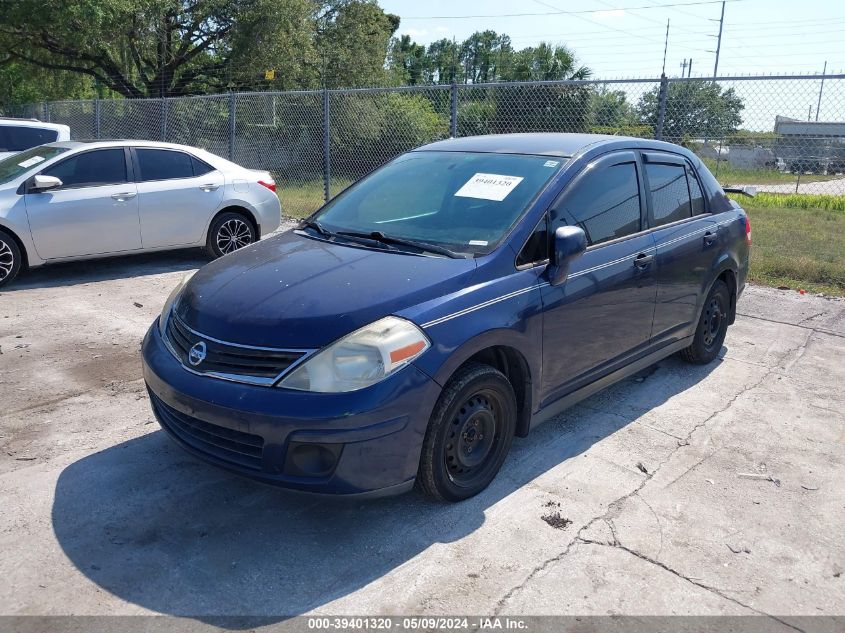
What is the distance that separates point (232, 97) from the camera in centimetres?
1305

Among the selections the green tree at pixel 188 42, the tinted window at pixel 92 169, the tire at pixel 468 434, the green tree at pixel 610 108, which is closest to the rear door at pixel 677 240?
the tire at pixel 468 434

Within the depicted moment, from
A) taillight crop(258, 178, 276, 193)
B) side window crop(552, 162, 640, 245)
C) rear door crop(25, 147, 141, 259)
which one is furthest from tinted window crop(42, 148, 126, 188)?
side window crop(552, 162, 640, 245)

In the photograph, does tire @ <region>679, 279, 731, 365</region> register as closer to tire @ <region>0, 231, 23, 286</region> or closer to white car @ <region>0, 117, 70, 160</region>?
tire @ <region>0, 231, 23, 286</region>

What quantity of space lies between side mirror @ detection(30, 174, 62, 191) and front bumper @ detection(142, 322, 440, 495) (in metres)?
5.18

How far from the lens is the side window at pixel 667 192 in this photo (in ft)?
15.3

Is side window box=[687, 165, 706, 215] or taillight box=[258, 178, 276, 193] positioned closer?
side window box=[687, 165, 706, 215]

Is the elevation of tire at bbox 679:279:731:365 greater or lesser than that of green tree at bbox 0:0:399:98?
lesser

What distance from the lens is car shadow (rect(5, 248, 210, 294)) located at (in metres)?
7.74

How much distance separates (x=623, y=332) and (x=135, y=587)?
9.61 ft

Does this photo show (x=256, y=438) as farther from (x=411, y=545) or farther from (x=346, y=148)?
(x=346, y=148)

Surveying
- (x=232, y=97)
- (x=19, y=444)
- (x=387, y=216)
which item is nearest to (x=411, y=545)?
(x=387, y=216)

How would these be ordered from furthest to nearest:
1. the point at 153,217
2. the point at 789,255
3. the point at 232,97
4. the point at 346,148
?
the point at 346,148
the point at 232,97
the point at 789,255
the point at 153,217

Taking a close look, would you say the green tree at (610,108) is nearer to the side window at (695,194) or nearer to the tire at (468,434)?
the side window at (695,194)

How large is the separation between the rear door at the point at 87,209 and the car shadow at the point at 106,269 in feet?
1.13
